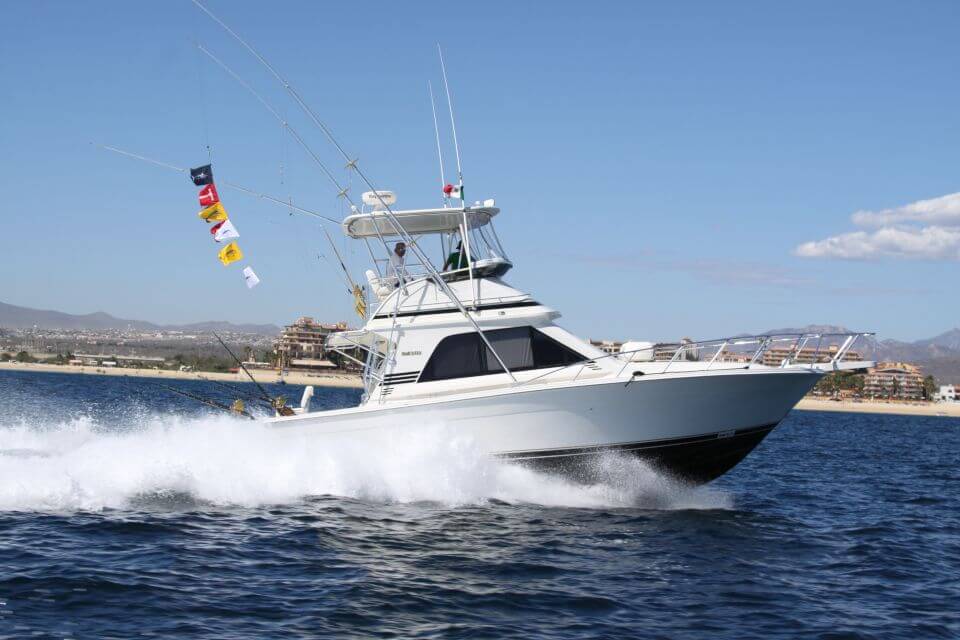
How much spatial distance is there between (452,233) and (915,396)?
13829 centimetres

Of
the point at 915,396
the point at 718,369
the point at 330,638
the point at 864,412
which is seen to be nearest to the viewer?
the point at 330,638

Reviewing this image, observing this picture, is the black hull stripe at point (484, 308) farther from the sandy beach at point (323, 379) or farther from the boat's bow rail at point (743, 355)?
the sandy beach at point (323, 379)

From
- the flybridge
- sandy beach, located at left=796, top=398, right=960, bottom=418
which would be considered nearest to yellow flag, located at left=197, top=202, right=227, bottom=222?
the flybridge

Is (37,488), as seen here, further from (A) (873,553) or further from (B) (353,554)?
(A) (873,553)

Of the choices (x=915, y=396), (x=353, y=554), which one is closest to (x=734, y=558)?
(x=353, y=554)

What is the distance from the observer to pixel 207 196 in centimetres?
1392

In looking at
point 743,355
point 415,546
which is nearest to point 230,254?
point 415,546

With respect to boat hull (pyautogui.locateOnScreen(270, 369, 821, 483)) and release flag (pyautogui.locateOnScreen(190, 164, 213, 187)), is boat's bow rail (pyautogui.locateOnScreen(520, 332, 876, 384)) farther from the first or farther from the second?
release flag (pyautogui.locateOnScreen(190, 164, 213, 187))

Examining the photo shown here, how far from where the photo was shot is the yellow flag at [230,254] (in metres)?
14.2

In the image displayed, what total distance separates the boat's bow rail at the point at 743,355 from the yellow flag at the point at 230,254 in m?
5.09

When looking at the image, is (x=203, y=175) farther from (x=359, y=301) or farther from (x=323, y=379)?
Answer: (x=323, y=379)

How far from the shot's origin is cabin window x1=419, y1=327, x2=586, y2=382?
13055 millimetres

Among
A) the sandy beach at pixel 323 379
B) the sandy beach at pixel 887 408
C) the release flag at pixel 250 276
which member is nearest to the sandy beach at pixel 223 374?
the sandy beach at pixel 323 379

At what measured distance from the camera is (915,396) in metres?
135
